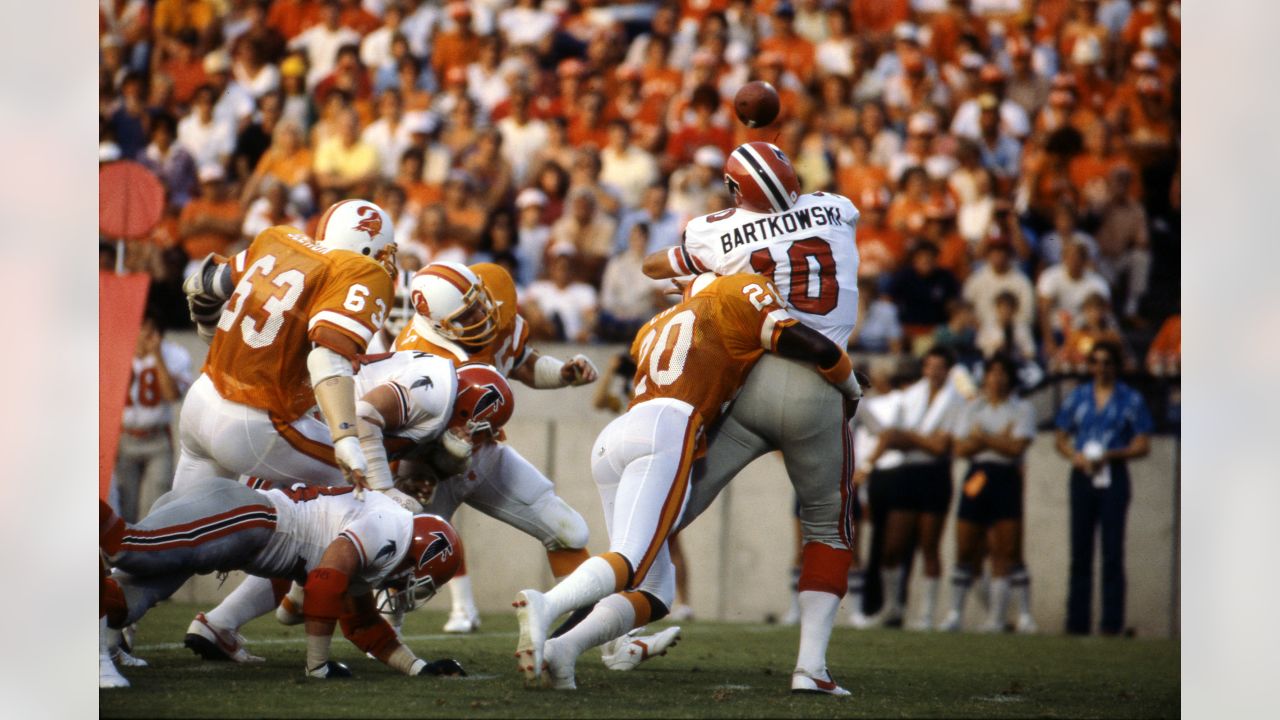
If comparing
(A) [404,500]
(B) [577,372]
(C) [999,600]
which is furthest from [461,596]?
(C) [999,600]

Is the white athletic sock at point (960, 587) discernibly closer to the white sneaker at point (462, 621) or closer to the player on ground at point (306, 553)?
the white sneaker at point (462, 621)

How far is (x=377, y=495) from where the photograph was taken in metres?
4.97

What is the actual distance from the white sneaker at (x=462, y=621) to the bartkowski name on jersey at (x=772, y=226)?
2767mm

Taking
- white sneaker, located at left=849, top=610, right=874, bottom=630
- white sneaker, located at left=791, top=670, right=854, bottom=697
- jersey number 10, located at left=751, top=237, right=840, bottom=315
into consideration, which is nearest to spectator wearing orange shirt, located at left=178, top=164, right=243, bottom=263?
white sneaker, located at left=849, top=610, right=874, bottom=630

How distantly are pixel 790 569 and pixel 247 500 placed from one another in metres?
5.33

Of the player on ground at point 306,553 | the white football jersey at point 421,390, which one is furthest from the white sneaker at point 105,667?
the white football jersey at point 421,390

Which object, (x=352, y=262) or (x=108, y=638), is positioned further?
(x=352, y=262)

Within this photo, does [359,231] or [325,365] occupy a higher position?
[359,231]

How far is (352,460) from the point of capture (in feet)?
16.0

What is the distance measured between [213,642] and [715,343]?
6.50ft

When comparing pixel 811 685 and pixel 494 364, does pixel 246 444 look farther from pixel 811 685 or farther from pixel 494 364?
pixel 811 685

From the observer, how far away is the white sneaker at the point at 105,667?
4.42 m
